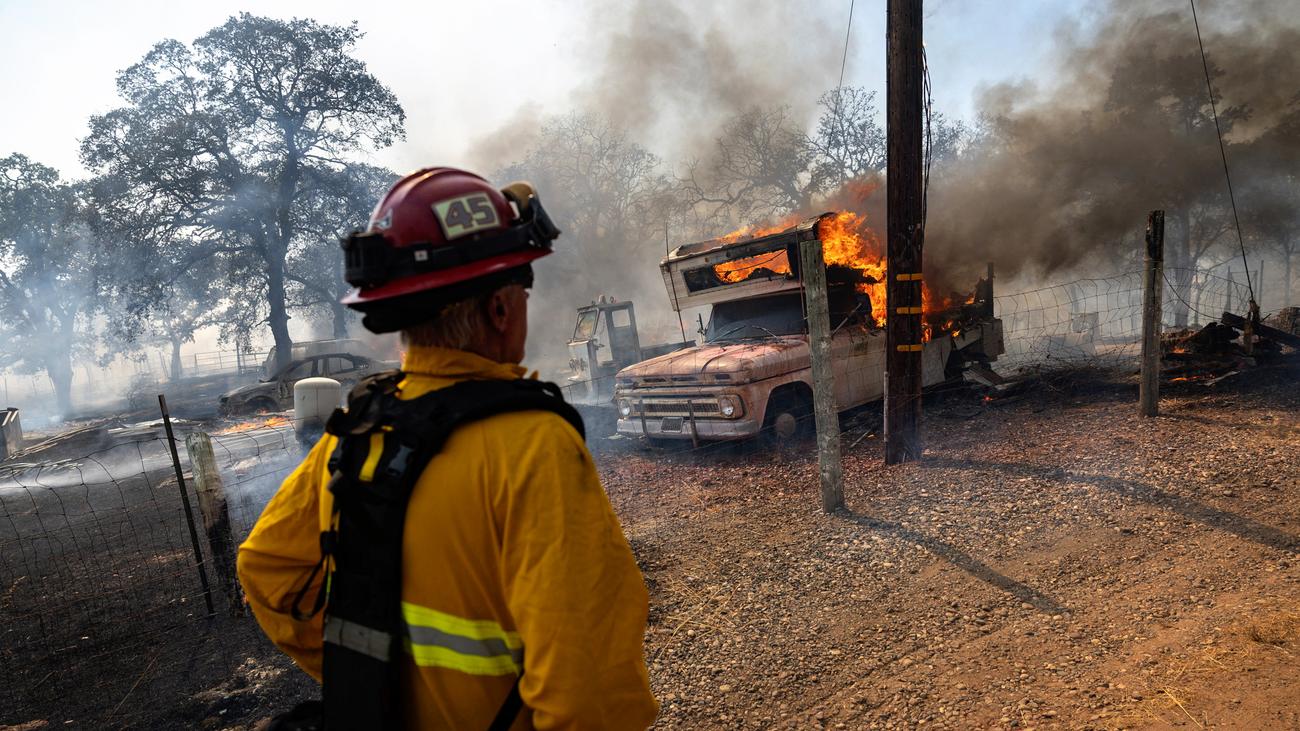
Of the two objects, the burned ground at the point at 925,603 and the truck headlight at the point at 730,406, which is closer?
the burned ground at the point at 925,603

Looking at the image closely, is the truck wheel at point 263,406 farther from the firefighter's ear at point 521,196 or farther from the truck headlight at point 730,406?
the firefighter's ear at point 521,196

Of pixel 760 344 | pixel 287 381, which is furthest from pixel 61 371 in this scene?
pixel 760 344

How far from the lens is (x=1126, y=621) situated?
3.51 meters

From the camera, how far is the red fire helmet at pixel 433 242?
1280mm

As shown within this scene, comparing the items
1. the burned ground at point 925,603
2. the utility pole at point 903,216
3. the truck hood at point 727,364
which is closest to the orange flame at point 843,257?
the truck hood at point 727,364

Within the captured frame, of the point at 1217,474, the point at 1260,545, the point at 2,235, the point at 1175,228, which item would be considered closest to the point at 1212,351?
the point at 1217,474

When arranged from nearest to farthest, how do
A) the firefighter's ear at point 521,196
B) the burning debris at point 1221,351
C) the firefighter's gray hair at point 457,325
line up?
the firefighter's gray hair at point 457,325
the firefighter's ear at point 521,196
the burning debris at point 1221,351

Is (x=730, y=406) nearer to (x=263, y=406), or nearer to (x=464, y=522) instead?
(x=464, y=522)

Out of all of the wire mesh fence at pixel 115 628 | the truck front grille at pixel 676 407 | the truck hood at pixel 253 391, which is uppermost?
the truck hood at pixel 253 391

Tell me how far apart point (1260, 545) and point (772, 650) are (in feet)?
10.2

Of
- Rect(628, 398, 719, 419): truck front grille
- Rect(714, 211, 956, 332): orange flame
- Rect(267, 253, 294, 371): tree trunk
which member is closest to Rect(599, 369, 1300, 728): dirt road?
Rect(628, 398, 719, 419): truck front grille

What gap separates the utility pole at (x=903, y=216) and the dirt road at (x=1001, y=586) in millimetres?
773

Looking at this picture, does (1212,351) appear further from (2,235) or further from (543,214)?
(2,235)

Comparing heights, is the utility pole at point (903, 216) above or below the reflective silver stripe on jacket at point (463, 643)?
above
